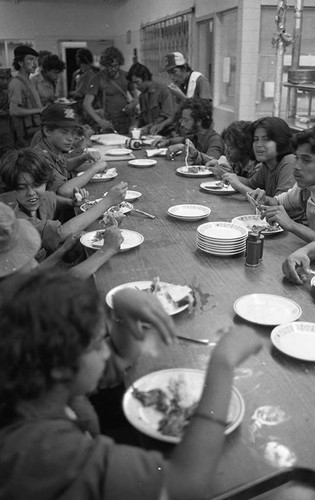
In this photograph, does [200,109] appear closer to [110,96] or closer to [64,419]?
[110,96]

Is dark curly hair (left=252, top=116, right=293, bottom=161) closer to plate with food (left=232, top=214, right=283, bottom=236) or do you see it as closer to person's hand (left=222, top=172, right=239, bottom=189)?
person's hand (left=222, top=172, right=239, bottom=189)

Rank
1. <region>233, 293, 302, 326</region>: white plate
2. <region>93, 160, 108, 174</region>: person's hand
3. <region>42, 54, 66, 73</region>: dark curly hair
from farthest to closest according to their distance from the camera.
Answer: <region>42, 54, 66, 73</region>: dark curly hair
<region>93, 160, 108, 174</region>: person's hand
<region>233, 293, 302, 326</region>: white plate

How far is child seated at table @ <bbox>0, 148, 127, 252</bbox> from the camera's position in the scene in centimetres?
227

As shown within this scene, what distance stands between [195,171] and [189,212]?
3.49 feet

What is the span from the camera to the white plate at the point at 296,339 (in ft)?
4.33

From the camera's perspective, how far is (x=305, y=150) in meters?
2.31

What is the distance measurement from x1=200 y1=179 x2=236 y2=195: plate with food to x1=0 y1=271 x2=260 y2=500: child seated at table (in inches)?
87.5

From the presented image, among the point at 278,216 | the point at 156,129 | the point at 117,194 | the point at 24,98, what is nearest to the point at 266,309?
the point at 278,216

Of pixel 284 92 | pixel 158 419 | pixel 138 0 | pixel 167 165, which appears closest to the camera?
pixel 158 419

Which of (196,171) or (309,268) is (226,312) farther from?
(196,171)

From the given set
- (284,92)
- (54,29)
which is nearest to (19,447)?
(284,92)

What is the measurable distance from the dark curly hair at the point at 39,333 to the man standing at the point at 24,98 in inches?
205

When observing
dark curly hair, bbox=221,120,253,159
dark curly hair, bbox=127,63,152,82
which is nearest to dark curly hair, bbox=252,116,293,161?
dark curly hair, bbox=221,120,253,159

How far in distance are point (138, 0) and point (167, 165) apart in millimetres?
8217
